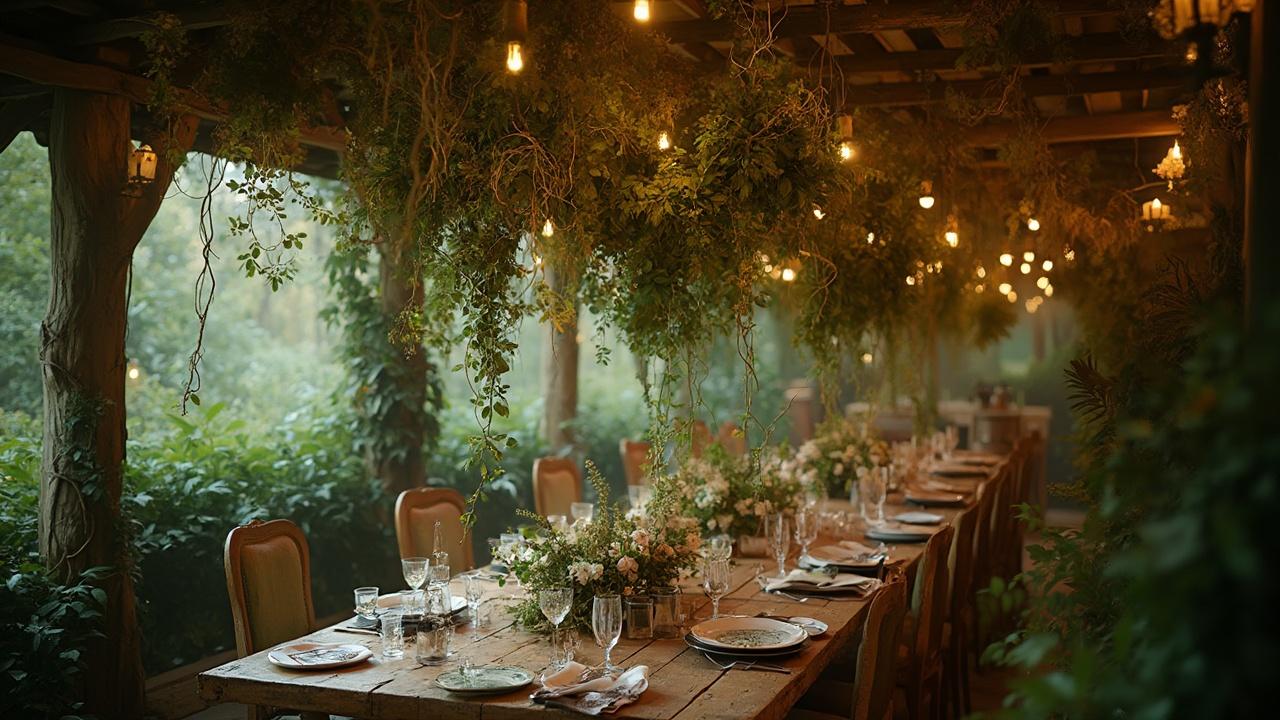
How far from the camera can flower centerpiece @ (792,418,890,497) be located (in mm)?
6164

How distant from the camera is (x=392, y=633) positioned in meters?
3.06

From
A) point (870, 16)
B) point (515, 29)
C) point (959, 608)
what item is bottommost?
point (959, 608)

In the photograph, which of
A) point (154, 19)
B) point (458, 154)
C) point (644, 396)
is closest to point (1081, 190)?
point (644, 396)

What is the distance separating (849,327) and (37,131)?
13.5 ft

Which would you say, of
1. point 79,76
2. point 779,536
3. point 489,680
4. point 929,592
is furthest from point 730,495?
point 79,76

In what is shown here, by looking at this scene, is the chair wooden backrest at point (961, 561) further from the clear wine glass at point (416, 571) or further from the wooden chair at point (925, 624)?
the clear wine glass at point (416, 571)

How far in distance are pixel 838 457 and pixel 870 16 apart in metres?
2.67

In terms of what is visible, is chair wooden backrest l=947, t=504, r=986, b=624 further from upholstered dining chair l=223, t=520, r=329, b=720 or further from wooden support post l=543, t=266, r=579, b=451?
wooden support post l=543, t=266, r=579, b=451

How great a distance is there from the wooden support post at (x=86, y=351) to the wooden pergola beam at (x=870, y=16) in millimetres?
2395

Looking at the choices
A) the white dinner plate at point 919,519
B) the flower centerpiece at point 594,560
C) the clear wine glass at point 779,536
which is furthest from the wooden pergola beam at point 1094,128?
the flower centerpiece at point 594,560

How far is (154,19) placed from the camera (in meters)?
3.57

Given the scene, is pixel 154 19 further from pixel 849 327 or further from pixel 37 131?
pixel 849 327

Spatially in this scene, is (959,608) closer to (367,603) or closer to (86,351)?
(367,603)

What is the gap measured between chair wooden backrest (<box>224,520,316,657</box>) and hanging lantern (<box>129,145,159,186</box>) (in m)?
1.58
